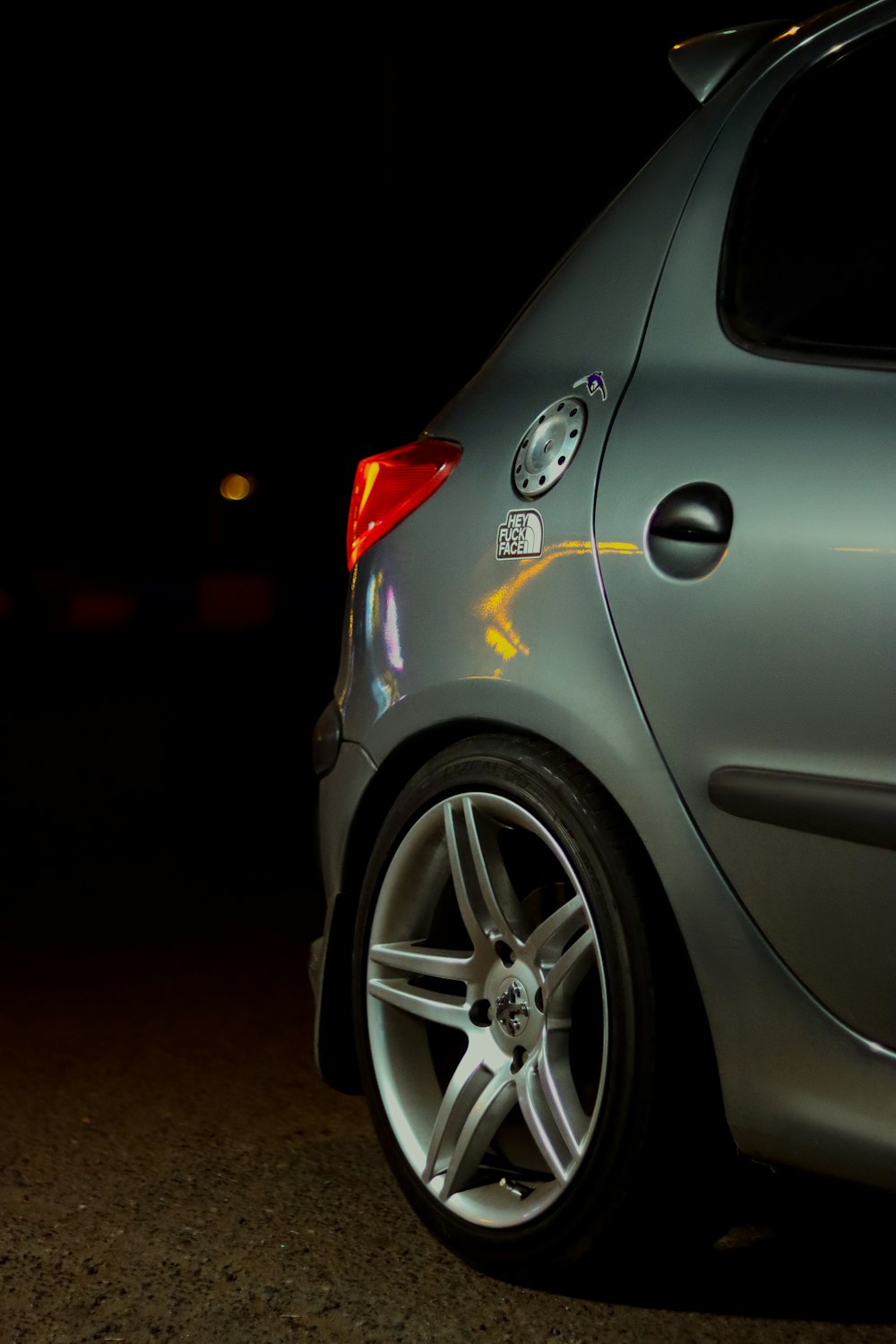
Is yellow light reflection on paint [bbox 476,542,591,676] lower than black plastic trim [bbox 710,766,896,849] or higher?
higher

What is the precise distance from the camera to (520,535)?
2.60 metres

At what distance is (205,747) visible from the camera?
33.0 feet

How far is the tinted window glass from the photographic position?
2436mm

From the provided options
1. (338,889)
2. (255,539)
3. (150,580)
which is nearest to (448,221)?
(150,580)

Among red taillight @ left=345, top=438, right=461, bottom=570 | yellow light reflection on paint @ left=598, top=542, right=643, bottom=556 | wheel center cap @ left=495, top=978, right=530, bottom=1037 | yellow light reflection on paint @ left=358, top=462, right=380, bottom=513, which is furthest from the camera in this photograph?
yellow light reflection on paint @ left=358, top=462, right=380, bottom=513

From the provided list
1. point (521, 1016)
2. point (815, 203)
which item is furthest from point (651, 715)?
point (815, 203)

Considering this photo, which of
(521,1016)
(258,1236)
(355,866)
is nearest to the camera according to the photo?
(521,1016)

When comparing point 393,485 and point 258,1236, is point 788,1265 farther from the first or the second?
point 393,485

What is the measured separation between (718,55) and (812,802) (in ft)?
3.89

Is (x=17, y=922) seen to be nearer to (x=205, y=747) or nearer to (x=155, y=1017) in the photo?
(x=155, y=1017)

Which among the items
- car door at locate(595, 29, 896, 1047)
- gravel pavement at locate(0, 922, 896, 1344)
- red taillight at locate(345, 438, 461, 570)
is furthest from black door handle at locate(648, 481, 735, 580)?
gravel pavement at locate(0, 922, 896, 1344)

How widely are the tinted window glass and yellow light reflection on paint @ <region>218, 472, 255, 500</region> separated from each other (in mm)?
42651

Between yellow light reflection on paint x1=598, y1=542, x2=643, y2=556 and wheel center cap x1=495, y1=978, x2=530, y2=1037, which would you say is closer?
yellow light reflection on paint x1=598, y1=542, x2=643, y2=556

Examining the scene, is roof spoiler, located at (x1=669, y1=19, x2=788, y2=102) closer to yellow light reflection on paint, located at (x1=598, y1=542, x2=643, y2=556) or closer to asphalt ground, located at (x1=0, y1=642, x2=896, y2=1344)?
yellow light reflection on paint, located at (x1=598, y1=542, x2=643, y2=556)
